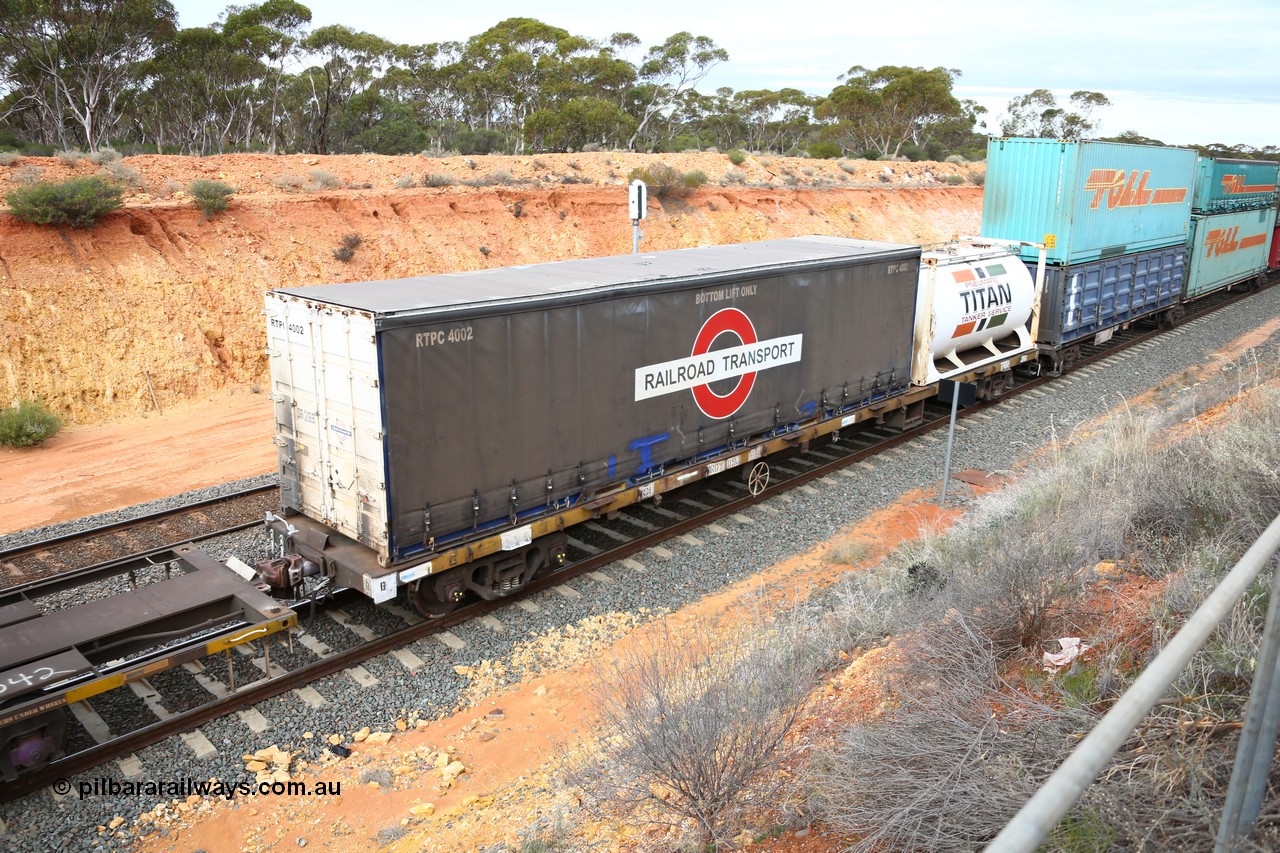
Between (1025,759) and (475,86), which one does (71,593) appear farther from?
(475,86)

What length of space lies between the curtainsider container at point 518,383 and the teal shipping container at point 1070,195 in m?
8.80

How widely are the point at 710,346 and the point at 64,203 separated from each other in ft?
51.6

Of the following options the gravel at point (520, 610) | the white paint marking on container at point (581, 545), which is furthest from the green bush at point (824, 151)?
the white paint marking on container at point (581, 545)

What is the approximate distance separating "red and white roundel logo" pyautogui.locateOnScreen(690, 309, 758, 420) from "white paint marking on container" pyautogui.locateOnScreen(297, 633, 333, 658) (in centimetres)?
536

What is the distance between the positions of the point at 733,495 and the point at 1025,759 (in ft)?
29.0

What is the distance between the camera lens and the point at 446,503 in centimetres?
888

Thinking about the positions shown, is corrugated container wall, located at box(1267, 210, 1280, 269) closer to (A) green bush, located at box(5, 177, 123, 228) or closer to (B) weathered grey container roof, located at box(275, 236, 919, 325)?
(B) weathered grey container roof, located at box(275, 236, 919, 325)

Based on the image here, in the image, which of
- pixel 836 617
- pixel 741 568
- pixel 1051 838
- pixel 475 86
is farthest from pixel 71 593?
pixel 475 86

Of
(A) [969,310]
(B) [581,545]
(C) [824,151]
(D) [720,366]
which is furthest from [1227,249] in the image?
(C) [824,151]

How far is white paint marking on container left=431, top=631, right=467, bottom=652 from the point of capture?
9.03 m

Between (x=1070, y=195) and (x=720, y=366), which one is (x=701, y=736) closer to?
(x=720, y=366)

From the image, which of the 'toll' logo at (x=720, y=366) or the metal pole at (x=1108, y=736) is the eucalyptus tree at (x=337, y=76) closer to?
the 'toll' logo at (x=720, y=366)

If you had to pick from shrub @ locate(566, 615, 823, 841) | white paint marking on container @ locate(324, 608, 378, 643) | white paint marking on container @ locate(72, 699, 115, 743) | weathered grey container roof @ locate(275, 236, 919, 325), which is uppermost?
weathered grey container roof @ locate(275, 236, 919, 325)

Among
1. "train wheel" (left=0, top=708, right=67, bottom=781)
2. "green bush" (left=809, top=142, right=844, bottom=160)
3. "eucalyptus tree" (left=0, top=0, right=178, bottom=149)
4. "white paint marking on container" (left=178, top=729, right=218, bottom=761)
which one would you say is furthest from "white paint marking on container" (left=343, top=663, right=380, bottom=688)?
"green bush" (left=809, top=142, right=844, bottom=160)
